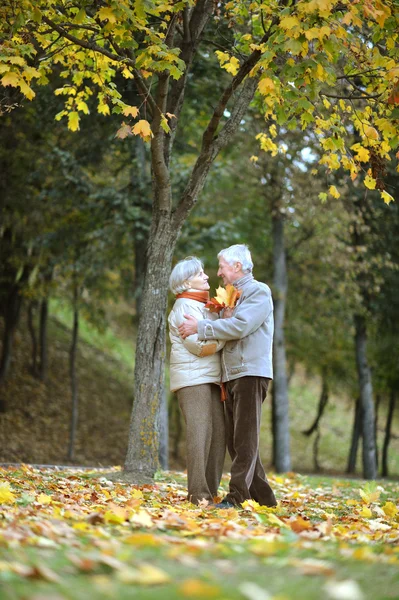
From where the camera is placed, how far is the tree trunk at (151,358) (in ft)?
25.7

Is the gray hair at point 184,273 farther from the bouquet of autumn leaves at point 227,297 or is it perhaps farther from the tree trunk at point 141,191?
the tree trunk at point 141,191

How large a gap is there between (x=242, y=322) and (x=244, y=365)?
37 cm

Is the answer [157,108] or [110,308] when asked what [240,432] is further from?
[110,308]

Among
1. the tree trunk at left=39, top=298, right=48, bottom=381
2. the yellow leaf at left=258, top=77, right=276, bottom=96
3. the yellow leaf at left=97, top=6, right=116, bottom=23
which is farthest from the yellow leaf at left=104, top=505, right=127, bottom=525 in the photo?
the tree trunk at left=39, top=298, right=48, bottom=381

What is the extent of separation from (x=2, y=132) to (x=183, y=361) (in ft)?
34.3

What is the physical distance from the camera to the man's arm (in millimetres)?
5906

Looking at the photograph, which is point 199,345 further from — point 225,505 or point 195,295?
point 225,505

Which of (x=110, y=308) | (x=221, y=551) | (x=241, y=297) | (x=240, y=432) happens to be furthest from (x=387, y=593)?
(x=110, y=308)

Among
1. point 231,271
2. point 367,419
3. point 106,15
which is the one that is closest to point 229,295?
point 231,271

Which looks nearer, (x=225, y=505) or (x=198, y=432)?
(x=225, y=505)

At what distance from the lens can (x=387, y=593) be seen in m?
2.77

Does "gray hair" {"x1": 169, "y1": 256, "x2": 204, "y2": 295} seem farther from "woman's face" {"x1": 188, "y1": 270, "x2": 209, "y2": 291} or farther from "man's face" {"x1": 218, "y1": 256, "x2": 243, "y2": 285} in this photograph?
"man's face" {"x1": 218, "y1": 256, "x2": 243, "y2": 285}

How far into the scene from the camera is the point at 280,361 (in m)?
17.0

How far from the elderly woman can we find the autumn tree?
1.42m
